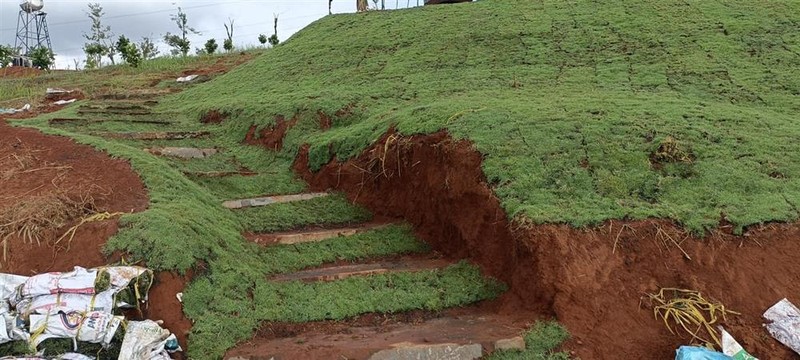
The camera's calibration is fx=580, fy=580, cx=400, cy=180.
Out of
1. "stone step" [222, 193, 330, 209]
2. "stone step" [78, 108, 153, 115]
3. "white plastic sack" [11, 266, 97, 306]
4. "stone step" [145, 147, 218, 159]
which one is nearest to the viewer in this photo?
"white plastic sack" [11, 266, 97, 306]

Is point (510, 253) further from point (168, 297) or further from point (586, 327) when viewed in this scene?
point (168, 297)

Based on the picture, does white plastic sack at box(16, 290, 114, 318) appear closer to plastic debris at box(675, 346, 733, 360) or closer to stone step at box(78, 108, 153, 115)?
plastic debris at box(675, 346, 733, 360)

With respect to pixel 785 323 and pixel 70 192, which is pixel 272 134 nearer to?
pixel 70 192

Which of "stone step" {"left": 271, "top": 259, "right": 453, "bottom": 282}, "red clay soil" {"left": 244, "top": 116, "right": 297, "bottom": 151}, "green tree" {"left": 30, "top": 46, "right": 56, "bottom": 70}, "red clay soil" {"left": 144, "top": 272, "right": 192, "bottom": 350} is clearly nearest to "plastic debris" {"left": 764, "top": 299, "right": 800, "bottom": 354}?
"stone step" {"left": 271, "top": 259, "right": 453, "bottom": 282}

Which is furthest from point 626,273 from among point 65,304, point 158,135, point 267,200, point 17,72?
point 17,72

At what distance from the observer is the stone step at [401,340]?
13.7 ft

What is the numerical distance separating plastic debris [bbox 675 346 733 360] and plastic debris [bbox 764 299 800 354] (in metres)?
0.56

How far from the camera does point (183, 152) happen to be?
8.55 m

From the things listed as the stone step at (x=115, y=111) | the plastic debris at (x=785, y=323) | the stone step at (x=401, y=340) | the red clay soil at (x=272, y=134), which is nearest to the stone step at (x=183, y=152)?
the red clay soil at (x=272, y=134)

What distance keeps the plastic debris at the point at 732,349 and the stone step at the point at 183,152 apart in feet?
23.2

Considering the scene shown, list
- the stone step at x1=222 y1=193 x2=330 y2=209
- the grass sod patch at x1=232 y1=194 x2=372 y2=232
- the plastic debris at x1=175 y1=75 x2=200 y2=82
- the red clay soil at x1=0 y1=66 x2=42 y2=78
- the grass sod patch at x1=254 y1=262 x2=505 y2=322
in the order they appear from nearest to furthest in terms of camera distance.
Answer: the grass sod patch at x1=254 y1=262 x2=505 y2=322
the grass sod patch at x1=232 y1=194 x2=372 y2=232
the stone step at x1=222 y1=193 x2=330 y2=209
the plastic debris at x1=175 y1=75 x2=200 y2=82
the red clay soil at x1=0 y1=66 x2=42 y2=78

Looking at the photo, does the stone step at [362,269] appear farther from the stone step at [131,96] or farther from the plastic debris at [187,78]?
the plastic debris at [187,78]

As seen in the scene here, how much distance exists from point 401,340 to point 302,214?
2.86m

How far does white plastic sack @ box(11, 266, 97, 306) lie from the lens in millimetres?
4105
